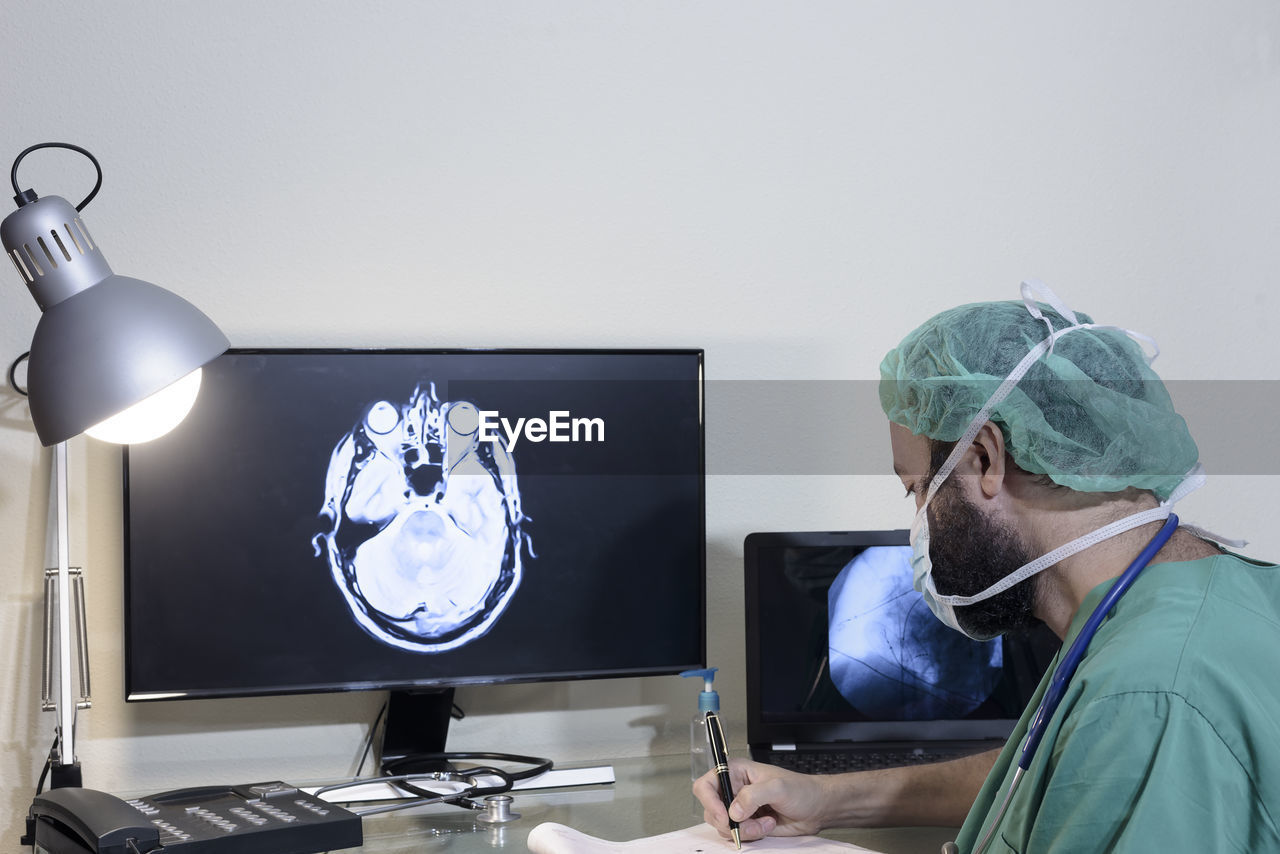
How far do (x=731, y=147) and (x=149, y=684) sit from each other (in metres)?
1.16

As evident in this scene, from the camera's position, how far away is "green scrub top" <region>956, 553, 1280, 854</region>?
789 millimetres

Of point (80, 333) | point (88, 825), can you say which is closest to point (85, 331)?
point (80, 333)

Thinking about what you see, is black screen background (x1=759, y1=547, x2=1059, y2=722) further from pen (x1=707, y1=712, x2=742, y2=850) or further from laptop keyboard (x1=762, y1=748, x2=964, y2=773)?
pen (x1=707, y1=712, x2=742, y2=850)

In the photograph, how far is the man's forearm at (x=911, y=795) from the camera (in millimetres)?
1289

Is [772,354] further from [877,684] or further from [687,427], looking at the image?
[877,684]

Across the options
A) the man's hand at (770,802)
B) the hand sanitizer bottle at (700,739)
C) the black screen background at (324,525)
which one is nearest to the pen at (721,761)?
the man's hand at (770,802)

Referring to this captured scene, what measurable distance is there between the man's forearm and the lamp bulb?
34.9 inches

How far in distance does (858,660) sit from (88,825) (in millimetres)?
990

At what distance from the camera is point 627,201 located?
1.67 metres

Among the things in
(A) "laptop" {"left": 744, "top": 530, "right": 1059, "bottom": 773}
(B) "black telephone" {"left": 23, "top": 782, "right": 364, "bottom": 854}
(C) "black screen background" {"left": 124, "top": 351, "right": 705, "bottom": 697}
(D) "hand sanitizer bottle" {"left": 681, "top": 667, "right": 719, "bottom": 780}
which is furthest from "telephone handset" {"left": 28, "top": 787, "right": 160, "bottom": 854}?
(A) "laptop" {"left": 744, "top": 530, "right": 1059, "bottom": 773}

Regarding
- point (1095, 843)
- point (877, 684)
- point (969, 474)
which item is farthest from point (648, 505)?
point (1095, 843)

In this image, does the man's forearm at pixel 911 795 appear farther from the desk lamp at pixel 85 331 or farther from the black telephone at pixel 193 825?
the desk lamp at pixel 85 331

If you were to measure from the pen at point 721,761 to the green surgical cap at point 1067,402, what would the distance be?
477mm

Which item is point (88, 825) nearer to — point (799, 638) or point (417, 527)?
point (417, 527)
